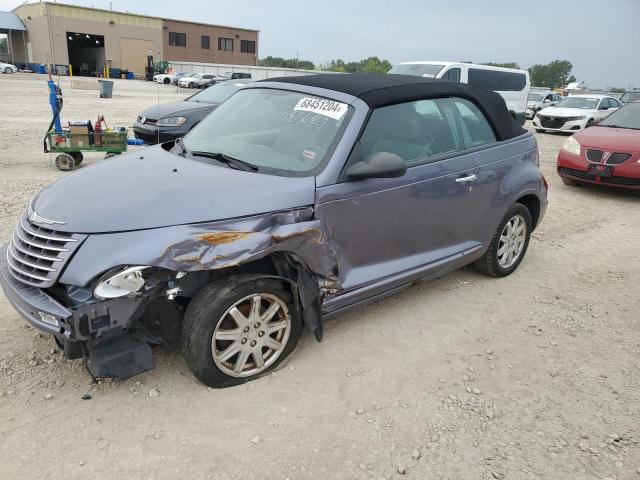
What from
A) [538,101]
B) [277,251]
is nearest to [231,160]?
[277,251]

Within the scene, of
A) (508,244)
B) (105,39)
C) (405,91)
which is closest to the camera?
(405,91)

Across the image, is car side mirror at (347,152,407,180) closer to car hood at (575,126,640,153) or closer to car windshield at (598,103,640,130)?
car hood at (575,126,640,153)

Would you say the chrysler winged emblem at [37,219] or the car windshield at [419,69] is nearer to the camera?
the chrysler winged emblem at [37,219]

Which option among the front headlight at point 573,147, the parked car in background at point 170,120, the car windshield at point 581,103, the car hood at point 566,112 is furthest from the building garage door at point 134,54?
the front headlight at point 573,147

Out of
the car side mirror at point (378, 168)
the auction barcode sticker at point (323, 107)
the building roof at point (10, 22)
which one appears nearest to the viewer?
the car side mirror at point (378, 168)

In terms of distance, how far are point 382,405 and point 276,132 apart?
6.36ft

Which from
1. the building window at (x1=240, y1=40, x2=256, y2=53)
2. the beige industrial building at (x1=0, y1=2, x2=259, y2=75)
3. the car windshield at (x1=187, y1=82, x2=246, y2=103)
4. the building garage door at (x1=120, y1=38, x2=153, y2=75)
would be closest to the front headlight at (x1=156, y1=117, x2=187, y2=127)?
the car windshield at (x1=187, y1=82, x2=246, y2=103)

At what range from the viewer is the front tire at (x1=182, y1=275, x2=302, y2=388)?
8.93ft

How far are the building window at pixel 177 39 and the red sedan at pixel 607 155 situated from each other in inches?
2481

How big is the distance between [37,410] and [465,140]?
3.46m

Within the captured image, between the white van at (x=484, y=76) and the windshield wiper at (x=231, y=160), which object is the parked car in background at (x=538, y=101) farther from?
the windshield wiper at (x=231, y=160)

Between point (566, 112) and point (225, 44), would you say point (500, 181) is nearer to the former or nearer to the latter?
point (566, 112)

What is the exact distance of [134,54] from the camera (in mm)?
58781

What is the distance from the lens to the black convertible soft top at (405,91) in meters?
3.49
